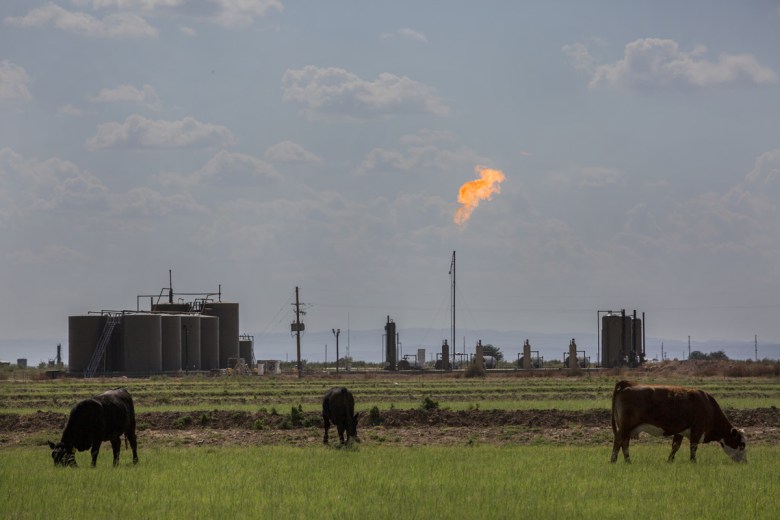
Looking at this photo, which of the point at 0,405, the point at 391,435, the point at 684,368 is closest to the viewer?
the point at 391,435

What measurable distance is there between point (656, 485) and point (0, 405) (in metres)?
39.6

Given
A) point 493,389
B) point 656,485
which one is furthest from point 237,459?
point 493,389

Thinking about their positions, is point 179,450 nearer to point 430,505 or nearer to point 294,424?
point 294,424

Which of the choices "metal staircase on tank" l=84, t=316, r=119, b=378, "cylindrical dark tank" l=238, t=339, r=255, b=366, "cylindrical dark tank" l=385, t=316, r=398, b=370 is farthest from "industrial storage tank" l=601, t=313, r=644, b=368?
"metal staircase on tank" l=84, t=316, r=119, b=378

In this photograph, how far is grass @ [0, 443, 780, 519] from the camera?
861 inches

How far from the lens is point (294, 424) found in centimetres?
3953

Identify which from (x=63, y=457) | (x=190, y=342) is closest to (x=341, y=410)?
(x=63, y=457)

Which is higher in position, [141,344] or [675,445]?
[141,344]

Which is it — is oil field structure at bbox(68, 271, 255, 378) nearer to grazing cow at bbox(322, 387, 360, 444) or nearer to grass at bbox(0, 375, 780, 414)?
grass at bbox(0, 375, 780, 414)

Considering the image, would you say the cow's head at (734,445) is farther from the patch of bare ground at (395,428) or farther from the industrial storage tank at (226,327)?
the industrial storage tank at (226,327)

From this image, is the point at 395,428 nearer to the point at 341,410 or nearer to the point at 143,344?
the point at 341,410

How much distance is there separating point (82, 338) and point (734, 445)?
91.1 m

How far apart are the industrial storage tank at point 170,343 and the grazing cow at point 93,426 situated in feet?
280

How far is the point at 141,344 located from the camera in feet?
359
